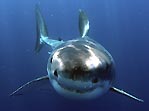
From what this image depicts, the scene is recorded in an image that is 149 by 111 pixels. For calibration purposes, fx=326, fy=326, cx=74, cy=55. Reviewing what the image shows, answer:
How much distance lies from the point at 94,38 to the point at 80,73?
23649 mm

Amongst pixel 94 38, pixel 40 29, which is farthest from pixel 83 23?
pixel 94 38

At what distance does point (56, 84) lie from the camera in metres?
3.11

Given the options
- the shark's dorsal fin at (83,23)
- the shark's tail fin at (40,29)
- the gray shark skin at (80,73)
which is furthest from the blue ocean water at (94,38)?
the shark's tail fin at (40,29)

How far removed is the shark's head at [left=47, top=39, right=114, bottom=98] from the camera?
2.88 meters

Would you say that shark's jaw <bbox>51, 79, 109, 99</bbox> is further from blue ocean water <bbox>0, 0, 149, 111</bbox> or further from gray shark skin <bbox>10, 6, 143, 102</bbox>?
blue ocean water <bbox>0, 0, 149, 111</bbox>

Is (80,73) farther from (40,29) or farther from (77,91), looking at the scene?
(40,29)

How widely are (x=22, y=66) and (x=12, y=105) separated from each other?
544cm

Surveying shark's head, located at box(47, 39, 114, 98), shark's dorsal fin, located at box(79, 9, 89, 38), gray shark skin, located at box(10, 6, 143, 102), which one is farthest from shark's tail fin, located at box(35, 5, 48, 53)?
shark's head, located at box(47, 39, 114, 98)

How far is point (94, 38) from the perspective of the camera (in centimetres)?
2642

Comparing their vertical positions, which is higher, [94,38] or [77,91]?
[77,91]

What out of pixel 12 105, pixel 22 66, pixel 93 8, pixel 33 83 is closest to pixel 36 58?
pixel 22 66

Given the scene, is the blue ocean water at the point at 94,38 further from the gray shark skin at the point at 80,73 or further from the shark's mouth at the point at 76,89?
the shark's mouth at the point at 76,89

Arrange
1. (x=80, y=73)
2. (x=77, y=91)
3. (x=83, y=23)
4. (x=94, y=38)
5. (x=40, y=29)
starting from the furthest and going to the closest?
(x=94, y=38) → (x=40, y=29) → (x=83, y=23) → (x=77, y=91) → (x=80, y=73)

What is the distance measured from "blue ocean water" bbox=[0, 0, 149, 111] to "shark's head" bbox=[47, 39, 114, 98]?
2.15 feet
